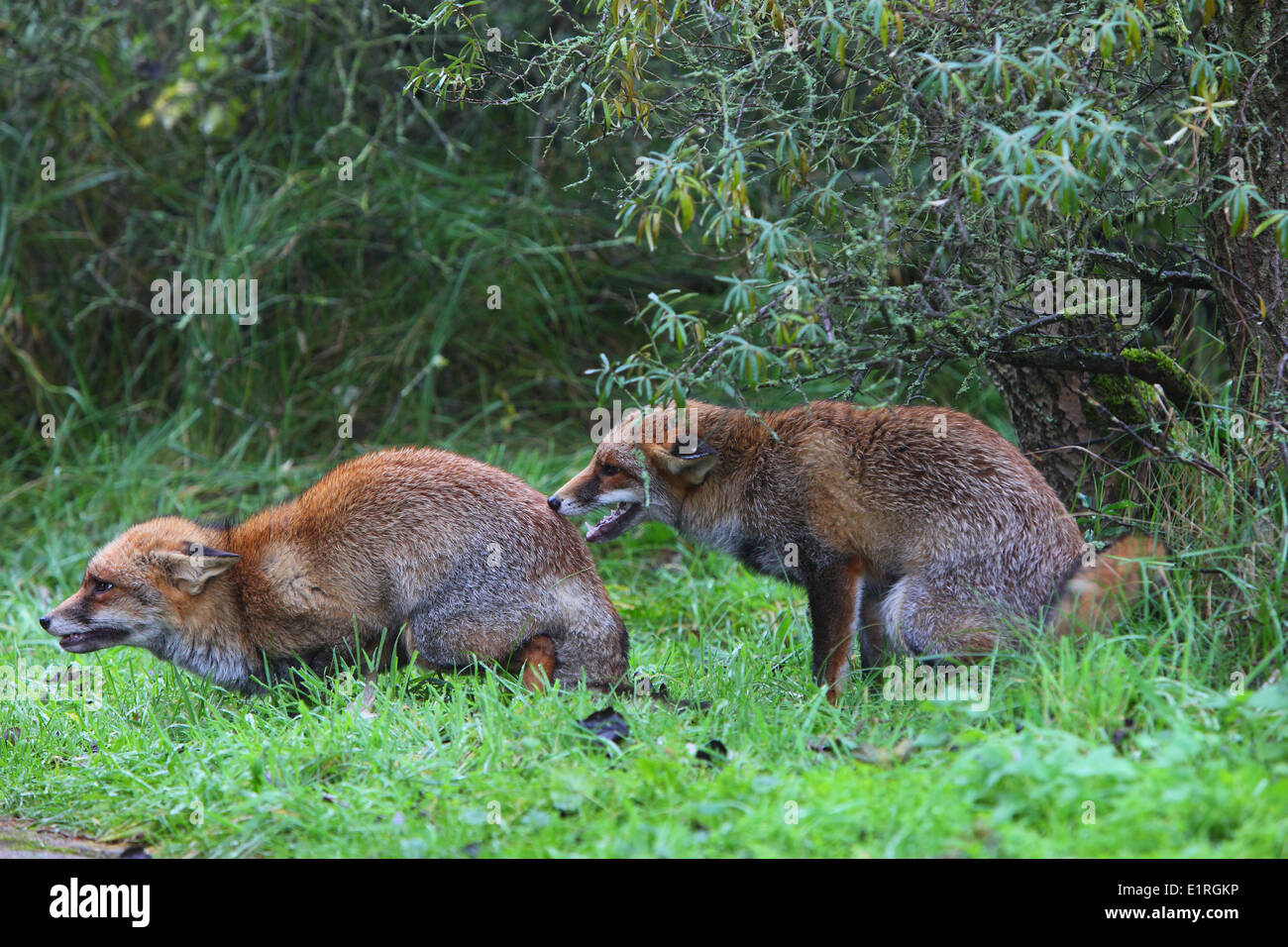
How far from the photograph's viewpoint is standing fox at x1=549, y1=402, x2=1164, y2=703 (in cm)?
478

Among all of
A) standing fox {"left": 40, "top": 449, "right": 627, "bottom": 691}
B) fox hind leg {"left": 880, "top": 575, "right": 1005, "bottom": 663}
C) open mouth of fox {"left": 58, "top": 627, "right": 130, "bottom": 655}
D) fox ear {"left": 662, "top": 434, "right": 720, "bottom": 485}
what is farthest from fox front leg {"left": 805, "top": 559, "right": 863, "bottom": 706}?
open mouth of fox {"left": 58, "top": 627, "right": 130, "bottom": 655}

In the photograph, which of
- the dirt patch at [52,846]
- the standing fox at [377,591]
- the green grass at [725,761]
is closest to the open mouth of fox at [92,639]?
the standing fox at [377,591]

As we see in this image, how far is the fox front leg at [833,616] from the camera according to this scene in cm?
488

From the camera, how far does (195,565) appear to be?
540 centimetres

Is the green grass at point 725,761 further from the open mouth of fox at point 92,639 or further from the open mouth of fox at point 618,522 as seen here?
the open mouth of fox at point 618,522

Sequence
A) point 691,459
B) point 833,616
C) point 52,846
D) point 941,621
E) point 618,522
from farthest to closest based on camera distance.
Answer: point 618,522 < point 691,459 < point 833,616 < point 941,621 < point 52,846

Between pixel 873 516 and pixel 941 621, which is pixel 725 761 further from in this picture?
pixel 873 516

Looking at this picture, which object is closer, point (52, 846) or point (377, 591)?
point (52, 846)

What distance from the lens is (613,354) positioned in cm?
931

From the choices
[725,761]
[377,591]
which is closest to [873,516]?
[725,761]

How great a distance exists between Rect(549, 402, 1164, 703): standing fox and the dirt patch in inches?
84.3

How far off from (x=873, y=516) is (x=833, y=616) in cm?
44

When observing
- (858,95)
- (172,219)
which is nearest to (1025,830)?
(858,95)
